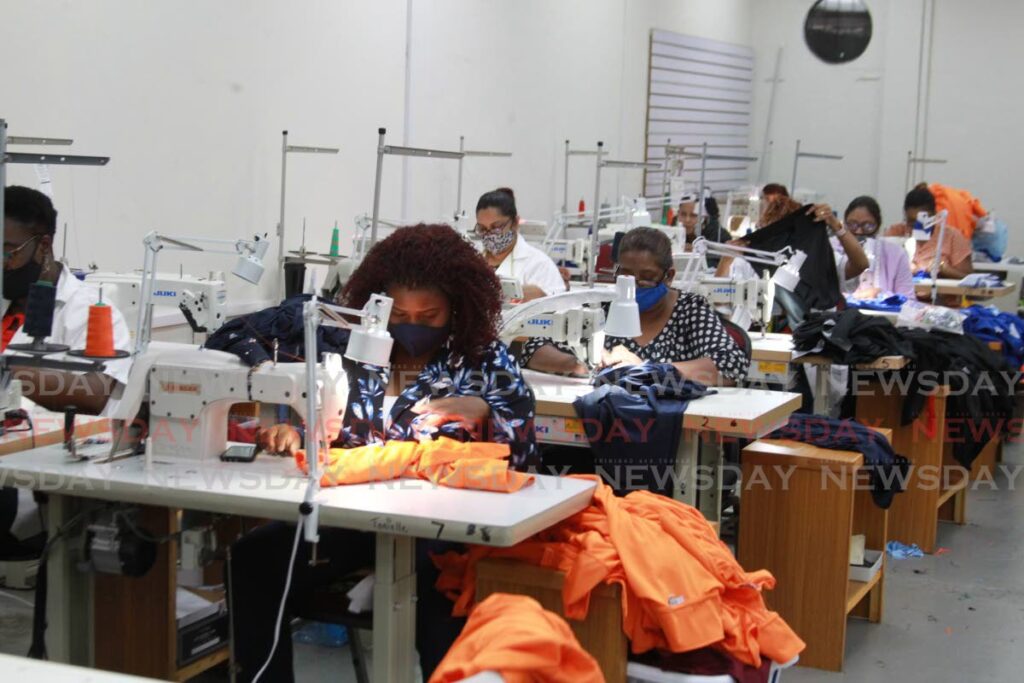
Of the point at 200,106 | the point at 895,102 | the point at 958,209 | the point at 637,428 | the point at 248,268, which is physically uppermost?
the point at 895,102

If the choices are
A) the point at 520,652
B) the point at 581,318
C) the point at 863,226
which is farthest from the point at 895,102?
the point at 520,652

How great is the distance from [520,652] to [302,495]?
1.13 m

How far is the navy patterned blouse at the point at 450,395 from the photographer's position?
8.66ft

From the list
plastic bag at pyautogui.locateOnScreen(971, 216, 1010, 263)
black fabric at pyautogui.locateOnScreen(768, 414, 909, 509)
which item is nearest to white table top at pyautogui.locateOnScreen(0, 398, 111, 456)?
black fabric at pyautogui.locateOnScreen(768, 414, 909, 509)

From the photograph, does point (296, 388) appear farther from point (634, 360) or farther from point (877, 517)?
point (877, 517)

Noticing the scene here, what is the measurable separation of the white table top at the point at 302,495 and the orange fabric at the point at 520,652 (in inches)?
32.4

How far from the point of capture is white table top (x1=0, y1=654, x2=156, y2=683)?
4.16 feet

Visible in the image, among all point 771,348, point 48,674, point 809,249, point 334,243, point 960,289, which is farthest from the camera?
point 960,289

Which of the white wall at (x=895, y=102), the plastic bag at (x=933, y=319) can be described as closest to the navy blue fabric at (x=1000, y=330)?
the plastic bag at (x=933, y=319)

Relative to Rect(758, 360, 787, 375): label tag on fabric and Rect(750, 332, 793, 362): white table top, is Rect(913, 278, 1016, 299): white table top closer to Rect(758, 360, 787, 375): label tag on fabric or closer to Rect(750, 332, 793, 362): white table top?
Rect(750, 332, 793, 362): white table top

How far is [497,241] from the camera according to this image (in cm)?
545

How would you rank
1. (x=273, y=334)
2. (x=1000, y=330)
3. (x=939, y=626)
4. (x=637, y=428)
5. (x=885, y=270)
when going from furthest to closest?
(x=885, y=270), (x=1000, y=330), (x=939, y=626), (x=273, y=334), (x=637, y=428)

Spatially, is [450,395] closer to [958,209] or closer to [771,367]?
[771,367]

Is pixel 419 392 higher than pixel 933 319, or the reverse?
pixel 933 319
